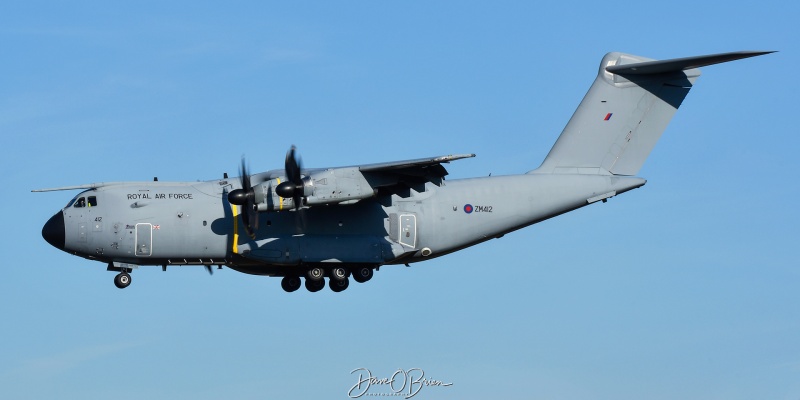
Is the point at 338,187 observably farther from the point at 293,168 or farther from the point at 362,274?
the point at 362,274

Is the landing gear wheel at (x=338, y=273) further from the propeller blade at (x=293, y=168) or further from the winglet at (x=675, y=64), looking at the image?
the winglet at (x=675, y=64)

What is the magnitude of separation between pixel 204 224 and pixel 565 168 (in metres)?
8.66

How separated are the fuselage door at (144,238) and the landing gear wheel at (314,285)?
3.68 metres

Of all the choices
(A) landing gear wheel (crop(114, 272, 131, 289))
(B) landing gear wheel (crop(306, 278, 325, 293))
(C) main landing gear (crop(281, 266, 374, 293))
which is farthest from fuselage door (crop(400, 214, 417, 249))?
(A) landing gear wheel (crop(114, 272, 131, 289))

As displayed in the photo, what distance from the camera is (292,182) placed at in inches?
984

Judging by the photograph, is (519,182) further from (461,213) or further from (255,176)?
(255,176)

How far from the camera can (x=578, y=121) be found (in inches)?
1140

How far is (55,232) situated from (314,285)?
Result: 19.1ft

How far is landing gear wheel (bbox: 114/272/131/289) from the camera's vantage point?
26609mm

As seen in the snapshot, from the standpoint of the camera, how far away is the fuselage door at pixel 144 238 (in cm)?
2600

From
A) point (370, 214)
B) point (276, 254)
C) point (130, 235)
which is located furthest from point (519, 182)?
point (130, 235)

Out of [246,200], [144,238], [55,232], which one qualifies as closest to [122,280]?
[144,238]

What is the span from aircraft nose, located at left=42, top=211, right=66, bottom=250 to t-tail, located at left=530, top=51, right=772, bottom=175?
11.0m

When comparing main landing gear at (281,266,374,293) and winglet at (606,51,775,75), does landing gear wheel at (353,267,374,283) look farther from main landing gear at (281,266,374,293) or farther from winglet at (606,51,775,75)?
winglet at (606,51,775,75)
